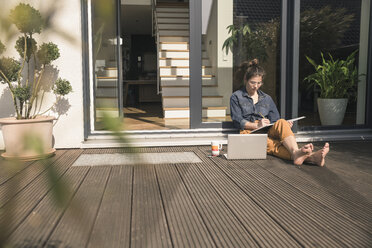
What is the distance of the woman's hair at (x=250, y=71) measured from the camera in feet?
10.5

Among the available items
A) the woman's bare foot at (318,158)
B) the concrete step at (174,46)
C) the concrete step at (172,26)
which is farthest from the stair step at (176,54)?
the woman's bare foot at (318,158)

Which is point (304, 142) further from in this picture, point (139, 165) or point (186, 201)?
point (139, 165)

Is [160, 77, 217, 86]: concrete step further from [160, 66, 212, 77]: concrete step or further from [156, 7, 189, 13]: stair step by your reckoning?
[156, 7, 189, 13]: stair step

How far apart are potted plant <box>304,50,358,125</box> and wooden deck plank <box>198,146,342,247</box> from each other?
2.13 metres

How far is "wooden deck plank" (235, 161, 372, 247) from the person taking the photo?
4.70 ft

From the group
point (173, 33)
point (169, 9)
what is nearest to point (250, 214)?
point (173, 33)

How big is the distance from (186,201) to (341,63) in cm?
316

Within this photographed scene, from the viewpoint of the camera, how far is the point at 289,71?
3.84m

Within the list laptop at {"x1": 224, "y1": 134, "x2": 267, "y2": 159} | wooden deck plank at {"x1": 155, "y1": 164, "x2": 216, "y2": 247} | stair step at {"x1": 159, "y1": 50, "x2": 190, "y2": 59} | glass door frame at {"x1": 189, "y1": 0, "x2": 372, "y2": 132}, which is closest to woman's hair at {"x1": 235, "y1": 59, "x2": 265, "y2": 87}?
glass door frame at {"x1": 189, "y1": 0, "x2": 372, "y2": 132}

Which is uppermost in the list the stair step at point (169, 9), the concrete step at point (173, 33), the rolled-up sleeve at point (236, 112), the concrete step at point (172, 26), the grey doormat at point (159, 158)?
the stair step at point (169, 9)

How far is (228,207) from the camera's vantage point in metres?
1.80

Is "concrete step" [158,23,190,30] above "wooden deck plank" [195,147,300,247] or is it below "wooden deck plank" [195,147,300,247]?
above

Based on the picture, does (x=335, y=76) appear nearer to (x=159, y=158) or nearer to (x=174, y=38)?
(x=159, y=158)

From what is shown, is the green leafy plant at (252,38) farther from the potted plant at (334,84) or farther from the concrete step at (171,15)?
the concrete step at (171,15)
